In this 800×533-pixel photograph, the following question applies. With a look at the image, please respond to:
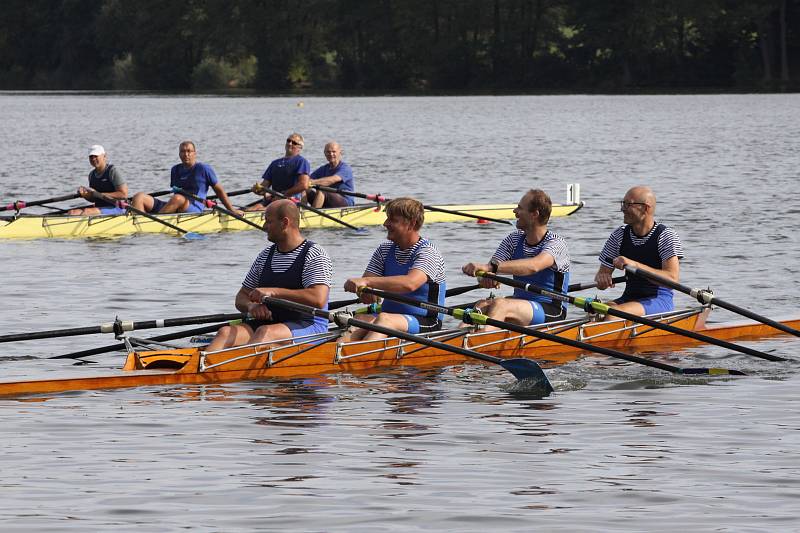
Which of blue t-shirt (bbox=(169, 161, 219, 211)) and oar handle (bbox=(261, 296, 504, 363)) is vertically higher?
blue t-shirt (bbox=(169, 161, 219, 211))

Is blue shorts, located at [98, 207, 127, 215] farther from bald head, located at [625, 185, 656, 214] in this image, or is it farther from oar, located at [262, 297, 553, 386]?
oar, located at [262, 297, 553, 386]

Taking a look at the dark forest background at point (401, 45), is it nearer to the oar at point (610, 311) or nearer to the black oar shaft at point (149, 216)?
the black oar shaft at point (149, 216)

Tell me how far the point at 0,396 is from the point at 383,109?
268 feet

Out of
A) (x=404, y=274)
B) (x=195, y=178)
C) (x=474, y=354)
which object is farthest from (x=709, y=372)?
(x=195, y=178)

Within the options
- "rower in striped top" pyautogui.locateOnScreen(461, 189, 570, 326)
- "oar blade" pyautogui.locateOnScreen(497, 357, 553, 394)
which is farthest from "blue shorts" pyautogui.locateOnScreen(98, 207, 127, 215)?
"oar blade" pyautogui.locateOnScreen(497, 357, 553, 394)

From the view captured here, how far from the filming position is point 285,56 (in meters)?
127

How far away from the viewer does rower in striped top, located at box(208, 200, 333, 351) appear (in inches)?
512

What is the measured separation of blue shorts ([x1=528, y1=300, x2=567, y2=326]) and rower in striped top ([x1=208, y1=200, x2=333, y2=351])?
2.21 meters

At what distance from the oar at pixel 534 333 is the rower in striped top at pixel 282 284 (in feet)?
1.57

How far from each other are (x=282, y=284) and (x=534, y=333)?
2.34 m

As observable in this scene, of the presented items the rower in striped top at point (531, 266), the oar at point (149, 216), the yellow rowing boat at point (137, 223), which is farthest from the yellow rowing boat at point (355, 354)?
the yellow rowing boat at point (137, 223)

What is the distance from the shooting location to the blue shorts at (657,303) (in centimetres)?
1532

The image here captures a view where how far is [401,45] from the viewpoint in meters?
122

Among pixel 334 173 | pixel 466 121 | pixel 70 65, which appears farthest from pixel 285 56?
pixel 334 173
